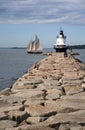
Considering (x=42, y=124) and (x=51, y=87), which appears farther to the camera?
(x=51, y=87)

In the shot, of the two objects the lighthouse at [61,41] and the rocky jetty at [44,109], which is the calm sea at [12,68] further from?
the rocky jetty at [44,109]

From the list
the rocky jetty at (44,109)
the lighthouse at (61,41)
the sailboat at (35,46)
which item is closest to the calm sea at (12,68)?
the lighthouse at (61,41)

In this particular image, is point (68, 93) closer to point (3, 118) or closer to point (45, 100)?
point (45, 100)

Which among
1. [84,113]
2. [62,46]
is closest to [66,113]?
[84,113]

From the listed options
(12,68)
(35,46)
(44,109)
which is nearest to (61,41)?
(12,68)

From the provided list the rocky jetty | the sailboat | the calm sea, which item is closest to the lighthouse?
the calm sea

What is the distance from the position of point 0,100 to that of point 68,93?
4.81 feet

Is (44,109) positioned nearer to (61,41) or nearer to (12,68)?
(61,41)

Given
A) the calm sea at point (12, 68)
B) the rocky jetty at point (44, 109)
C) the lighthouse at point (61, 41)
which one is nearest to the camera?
the rocky jetty at point (44, 109)

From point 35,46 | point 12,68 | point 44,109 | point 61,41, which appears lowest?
point 44,109

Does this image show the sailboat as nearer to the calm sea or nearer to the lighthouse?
the calm sea

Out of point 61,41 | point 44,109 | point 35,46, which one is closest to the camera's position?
point 44,109

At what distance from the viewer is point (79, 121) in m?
5.64

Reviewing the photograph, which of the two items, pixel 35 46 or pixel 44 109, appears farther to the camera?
pixel 35 46
